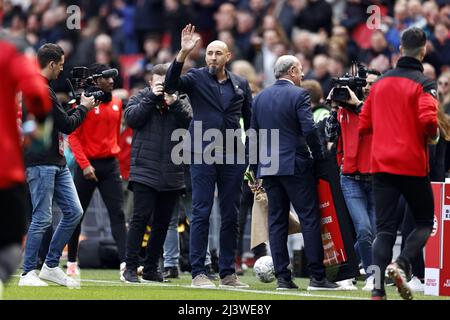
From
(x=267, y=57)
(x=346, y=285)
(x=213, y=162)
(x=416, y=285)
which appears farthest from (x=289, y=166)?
(x=267, y=57)

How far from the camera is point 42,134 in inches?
320

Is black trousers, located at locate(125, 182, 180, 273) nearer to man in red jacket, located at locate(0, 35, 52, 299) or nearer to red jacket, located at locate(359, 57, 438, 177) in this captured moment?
red jacket, located at locate(359, 57, 438, 177)

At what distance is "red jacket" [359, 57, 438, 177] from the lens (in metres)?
10.6

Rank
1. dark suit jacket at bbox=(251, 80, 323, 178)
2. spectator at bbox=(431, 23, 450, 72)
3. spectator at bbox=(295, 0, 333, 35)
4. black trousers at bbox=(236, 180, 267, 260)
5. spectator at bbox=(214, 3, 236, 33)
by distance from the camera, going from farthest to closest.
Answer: spectator at bbox=(214, 3, 236, 33), spectator at bbox=(295, 0, 333, 35), spectator at bbox=(431, 23, 450, 72), black trousers at bbox=(236, 180, 267, 260), dark suit jacket at bbox=(251, 80, 323, 178)

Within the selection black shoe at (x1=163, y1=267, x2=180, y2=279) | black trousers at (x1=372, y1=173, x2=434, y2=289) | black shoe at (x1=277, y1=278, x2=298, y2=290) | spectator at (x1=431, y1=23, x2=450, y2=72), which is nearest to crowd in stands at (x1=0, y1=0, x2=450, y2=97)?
spectator at (x1=431, y1=23, x2=450, y2=72)

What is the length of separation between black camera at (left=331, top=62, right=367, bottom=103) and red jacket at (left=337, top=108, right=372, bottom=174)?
0.26 meters

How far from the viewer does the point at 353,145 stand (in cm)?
1328

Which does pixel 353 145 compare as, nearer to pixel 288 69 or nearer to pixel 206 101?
pixel 288 69

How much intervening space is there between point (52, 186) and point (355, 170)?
3.13 m

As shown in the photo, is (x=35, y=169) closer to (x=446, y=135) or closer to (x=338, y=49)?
(x=446, y=135)

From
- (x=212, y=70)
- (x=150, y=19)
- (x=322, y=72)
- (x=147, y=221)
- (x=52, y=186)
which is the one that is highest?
(x=150, y=19)
